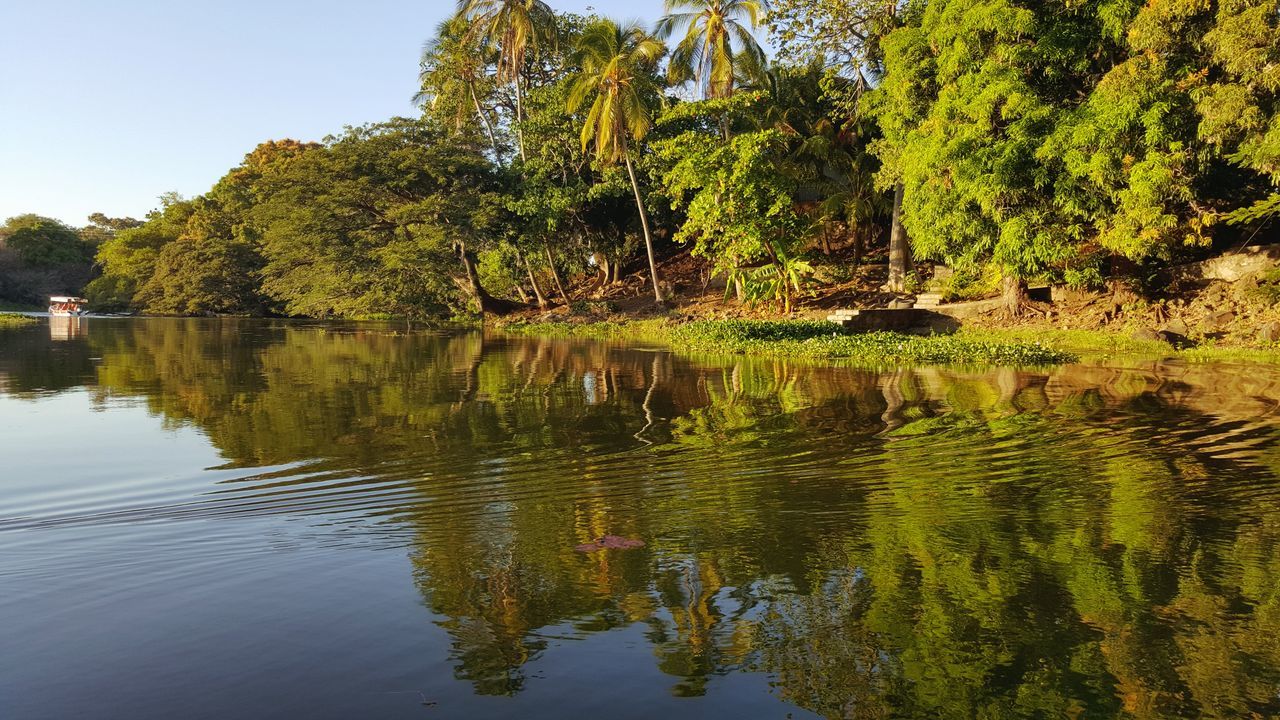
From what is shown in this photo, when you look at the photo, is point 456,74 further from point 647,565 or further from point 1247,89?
point 647,565

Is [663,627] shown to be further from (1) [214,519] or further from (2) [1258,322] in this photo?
(2) [1258,322]

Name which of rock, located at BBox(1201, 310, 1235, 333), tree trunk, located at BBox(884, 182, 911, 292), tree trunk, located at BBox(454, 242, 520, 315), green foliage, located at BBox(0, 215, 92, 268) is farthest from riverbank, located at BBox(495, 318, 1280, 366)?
green foliage, located at BBox(0, 215, 92, 268)

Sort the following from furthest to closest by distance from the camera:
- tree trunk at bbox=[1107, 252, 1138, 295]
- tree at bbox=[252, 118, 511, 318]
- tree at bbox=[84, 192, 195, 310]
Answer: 1. tree at bbox=[84, 192, 195, 310]
2. tree at bbox=[252, 118, 511, 318]
3. tree trunk at bbox=[1107, 252, 1138, 295]

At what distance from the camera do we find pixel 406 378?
15031 mm

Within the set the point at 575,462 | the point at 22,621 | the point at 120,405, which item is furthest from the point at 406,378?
the point at 22,621

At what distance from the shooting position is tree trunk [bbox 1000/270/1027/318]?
2211cm

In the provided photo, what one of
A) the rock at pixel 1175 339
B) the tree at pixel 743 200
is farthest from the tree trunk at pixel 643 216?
the rock at pixel 1175 339

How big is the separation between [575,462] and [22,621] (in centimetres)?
418

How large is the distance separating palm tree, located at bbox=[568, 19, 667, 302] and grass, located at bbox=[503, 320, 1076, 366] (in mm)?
→ 6652

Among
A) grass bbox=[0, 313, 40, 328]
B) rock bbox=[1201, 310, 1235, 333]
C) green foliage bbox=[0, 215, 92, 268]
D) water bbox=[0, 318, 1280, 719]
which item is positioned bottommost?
water bbox=[0, 318, 1280, 719]

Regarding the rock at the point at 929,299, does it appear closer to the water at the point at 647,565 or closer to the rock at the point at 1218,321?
the rock at the point at 1218,321

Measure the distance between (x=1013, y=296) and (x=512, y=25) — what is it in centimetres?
2014

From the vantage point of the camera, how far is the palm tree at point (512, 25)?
3162 cm

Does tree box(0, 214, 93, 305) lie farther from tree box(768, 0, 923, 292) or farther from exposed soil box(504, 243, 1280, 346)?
tree box(768, 0, 923, 292)
